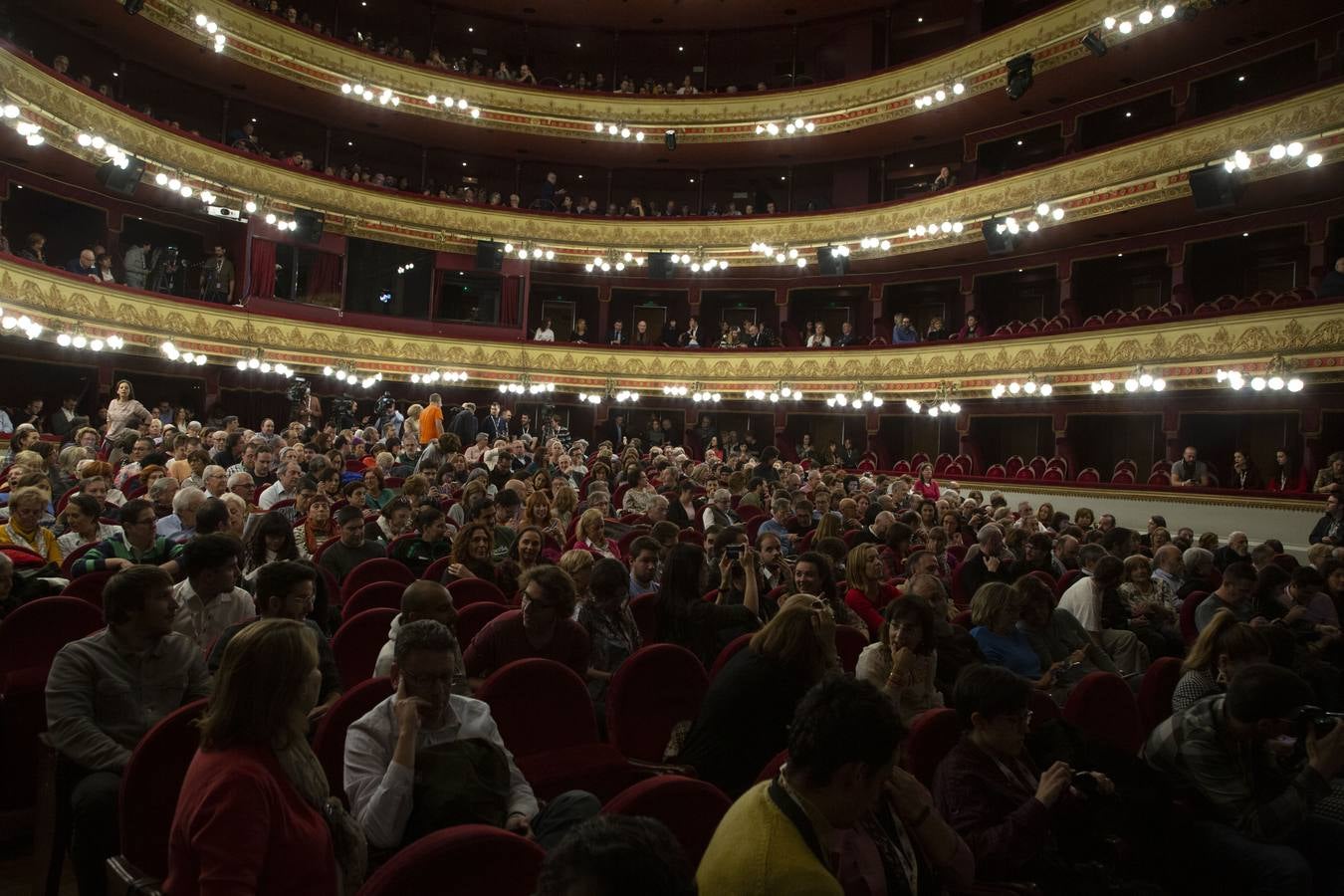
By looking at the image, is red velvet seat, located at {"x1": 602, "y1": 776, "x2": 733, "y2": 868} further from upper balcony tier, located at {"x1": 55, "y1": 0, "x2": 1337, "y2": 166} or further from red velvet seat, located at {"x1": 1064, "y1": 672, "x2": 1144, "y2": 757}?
upper balcony tier, located at {"x1": 55, "y1": 0, "x2": 1337, "y2": 166}


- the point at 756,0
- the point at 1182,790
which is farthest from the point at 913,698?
the point at 756,0

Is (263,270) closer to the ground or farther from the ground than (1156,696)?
farther from the ground

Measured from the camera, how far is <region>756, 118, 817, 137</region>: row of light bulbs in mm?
20094

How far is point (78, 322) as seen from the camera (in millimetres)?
13984

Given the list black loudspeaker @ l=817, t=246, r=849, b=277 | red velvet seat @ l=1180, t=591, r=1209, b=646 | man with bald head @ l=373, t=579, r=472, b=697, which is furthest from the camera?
black loudspeaker @ l=817, t=246, r=849, b=277

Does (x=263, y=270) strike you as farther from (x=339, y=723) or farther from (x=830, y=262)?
(x=339, y=723)

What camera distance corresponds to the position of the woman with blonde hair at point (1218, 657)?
3.51 meters

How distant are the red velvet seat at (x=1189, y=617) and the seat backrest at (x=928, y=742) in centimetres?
342

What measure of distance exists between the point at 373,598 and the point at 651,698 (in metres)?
1.76

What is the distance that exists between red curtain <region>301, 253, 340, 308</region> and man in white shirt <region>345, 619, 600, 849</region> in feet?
60.8

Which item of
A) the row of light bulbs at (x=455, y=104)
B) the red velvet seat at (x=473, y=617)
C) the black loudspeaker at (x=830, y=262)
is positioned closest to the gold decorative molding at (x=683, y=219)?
the black loudspeaker at (x=830, y=262)

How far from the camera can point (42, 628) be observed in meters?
3.57

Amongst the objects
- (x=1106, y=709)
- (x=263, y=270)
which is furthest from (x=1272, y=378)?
(x=263, y=270)

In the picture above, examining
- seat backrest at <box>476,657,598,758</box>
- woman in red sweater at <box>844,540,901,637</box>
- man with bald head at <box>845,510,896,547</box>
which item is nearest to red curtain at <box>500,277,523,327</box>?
man with bald head at <box>845,510,896,547</box>
